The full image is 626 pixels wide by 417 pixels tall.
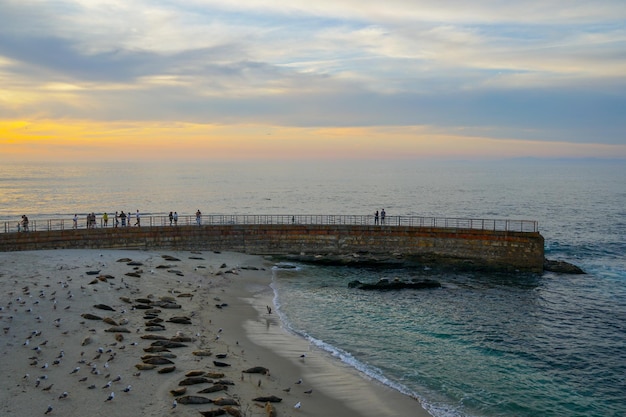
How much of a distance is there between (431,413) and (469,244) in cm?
3141

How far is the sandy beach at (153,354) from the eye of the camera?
59.0 feet

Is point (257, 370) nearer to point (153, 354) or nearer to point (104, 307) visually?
point (153, 354)

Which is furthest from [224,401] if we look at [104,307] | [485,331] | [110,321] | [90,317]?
[485,331]

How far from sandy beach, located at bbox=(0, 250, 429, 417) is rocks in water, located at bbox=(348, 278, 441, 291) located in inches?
306

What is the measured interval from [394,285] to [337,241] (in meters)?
12.4

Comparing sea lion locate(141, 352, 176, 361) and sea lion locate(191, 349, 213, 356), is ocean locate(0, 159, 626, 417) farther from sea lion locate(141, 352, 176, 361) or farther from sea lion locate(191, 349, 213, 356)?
sea lion locate(141, 352, 176, 361)

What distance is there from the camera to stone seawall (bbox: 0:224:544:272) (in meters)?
46.6

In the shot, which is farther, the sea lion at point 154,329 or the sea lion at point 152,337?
the sea lion at point 154,329

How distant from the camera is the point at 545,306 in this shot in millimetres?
35594

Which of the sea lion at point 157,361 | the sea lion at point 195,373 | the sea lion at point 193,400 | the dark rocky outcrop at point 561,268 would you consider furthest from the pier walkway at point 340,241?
the sea lion at point 193,400

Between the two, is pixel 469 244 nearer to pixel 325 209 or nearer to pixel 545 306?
pixel 545 306

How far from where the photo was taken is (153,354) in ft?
72.4

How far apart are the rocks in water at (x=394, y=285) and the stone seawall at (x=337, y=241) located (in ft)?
29.0

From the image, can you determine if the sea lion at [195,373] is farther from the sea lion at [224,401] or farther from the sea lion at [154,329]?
the sea lion at [154,329]
